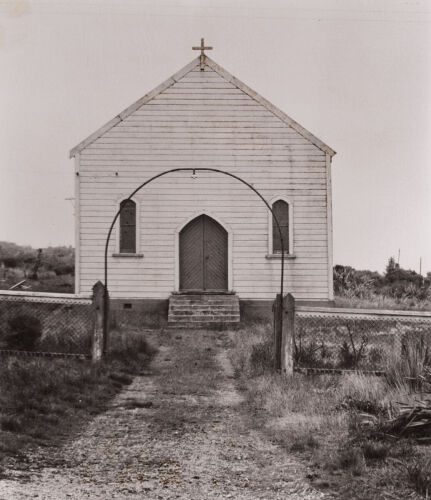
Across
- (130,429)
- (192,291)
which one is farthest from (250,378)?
(192,291)

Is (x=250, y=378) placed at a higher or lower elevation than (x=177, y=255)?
lower

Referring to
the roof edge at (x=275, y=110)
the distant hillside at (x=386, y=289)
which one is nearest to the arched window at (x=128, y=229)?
the roof edge at (x=275, y=110)

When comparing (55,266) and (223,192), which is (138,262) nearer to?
(223,192)

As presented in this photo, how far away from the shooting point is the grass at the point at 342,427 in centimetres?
584

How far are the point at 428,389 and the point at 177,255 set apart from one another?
13543mm

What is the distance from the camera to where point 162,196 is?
2205 cm

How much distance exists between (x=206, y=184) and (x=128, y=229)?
2.83 m

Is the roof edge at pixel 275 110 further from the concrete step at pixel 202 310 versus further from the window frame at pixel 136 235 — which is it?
the concrete step at pixel 202 310

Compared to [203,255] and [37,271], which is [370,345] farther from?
[37,271]

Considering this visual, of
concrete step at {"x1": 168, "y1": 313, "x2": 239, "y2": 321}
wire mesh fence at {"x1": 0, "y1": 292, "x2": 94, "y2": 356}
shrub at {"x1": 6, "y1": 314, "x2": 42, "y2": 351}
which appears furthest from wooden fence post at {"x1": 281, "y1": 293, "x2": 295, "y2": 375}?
concrete step at {"x1": 168, "y1": 313, "x2": 239, "y2": 321}

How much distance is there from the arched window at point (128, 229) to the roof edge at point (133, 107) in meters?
2.32

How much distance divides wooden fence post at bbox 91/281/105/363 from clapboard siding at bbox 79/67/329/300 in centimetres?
979

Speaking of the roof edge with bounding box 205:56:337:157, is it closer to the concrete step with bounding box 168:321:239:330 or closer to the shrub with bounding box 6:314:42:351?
the concrete step with bounding box 168:321:239:330

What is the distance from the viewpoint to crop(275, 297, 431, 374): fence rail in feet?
35.0
